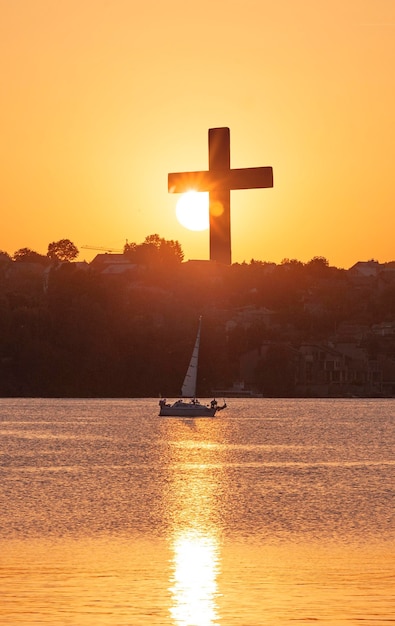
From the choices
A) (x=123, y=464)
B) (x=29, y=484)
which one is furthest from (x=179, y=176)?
(x=123, y=464)

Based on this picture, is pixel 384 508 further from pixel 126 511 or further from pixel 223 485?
pixel 223 485

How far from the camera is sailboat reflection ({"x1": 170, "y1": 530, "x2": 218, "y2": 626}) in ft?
136

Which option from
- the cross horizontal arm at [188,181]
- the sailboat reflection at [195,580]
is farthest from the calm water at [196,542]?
the cross horizontal arm at [188,181]

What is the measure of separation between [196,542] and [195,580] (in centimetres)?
1718

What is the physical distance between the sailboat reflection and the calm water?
0.08 m

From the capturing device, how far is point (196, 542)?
67812 millimetres

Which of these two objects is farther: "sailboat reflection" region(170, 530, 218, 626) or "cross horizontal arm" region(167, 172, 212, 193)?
"sailboat reflection" region(170, 530, 218, 626)

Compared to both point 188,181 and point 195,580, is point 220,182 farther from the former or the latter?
point 195,580

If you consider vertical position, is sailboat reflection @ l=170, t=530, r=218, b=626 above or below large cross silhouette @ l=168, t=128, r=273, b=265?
below

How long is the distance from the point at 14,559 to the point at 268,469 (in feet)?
256

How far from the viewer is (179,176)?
1975 centimetres

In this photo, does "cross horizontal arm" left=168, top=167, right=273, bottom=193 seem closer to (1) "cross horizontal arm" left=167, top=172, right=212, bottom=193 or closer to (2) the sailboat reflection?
(1) "cross horizontal arm" left=167, top=172, right=212, bottom=193

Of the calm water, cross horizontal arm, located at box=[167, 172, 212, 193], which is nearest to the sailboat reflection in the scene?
the calm water

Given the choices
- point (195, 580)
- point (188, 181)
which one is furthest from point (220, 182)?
point (195, 580)
